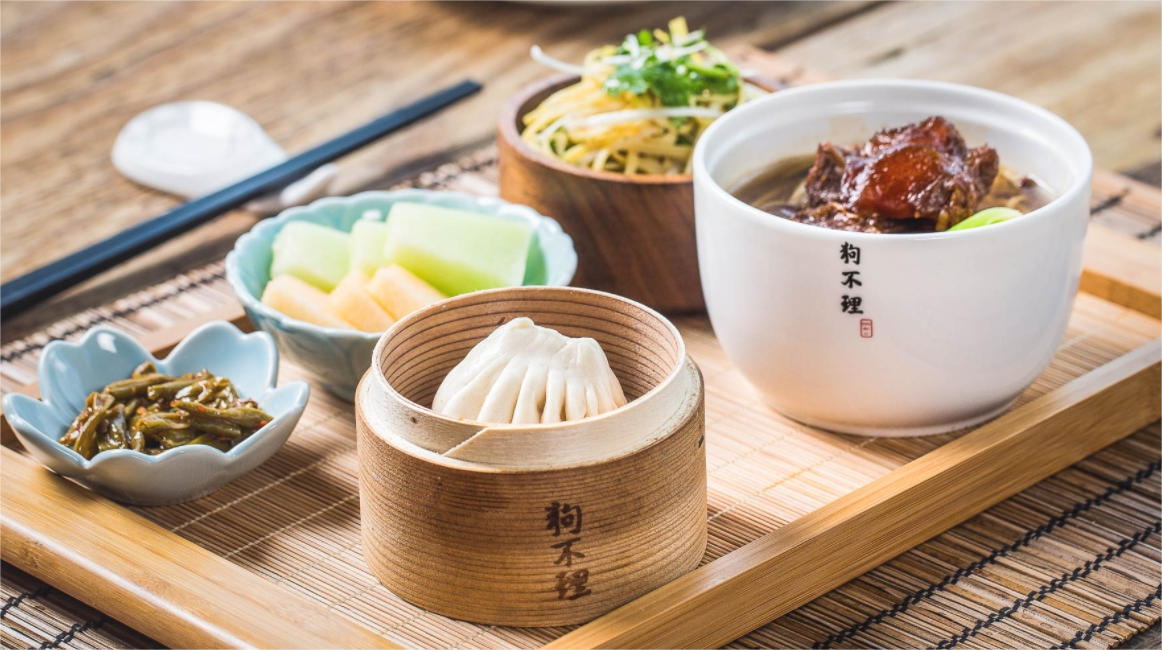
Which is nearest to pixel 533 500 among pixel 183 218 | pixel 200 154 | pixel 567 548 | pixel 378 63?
pixel 567 548

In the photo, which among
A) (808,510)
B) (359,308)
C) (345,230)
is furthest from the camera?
(345,230)

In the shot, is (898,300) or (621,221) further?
(621,221)

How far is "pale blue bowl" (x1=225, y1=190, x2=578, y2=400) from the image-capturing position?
4.40 feet

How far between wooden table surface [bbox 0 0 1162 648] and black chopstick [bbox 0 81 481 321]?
12cm

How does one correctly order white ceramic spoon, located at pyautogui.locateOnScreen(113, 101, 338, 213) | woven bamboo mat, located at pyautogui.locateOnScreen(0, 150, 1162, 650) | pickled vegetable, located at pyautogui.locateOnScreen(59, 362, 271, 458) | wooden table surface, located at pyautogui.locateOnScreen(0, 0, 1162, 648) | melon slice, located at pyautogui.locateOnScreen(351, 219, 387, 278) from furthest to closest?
1. wooden table surface, located at pyautogui.locateOnScreen(0, 0, 1162, 648)
2. white ceramic spoon, located at pyautogui.locateOnScreen(113, 101, 338, 213)
3. melon slice, located at pyautogui.locateOnScreen(351, 219, 387, 278)
4. pickled vegetable, located at pyautogui.locateOnScreen(59, 362, 271, 458)
5. woven bamboo mat, located at pyautogui.locateOnScreen(0, 150, 1162, 650)

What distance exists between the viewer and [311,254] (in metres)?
1.50

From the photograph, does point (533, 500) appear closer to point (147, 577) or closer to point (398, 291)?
point (147, 577)

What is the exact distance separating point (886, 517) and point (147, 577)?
2.17 feet

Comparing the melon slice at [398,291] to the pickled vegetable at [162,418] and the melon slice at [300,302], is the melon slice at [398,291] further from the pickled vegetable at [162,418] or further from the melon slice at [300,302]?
the pickled vegetable at [162,418]

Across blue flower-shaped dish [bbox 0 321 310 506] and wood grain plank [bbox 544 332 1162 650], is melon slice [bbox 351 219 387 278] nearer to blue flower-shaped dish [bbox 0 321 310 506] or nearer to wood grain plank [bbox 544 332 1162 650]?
blue flower-shaped dish [bbox 0 321 310 506]

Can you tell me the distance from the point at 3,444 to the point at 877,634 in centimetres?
92

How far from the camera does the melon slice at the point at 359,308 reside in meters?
1.39

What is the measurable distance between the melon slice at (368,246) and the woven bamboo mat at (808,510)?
16 cm

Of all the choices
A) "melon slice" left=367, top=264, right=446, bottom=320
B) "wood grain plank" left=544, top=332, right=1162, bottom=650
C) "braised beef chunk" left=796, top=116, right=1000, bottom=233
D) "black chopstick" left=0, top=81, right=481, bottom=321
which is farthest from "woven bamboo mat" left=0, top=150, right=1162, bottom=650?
"black chopstick" left=0, top=81, right=481, bottom=321
